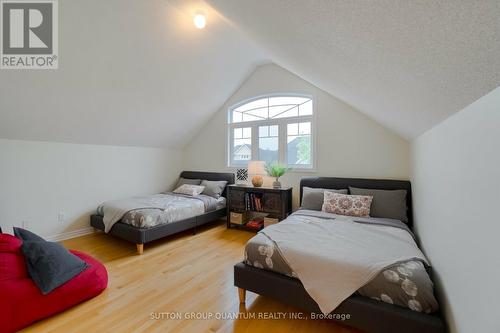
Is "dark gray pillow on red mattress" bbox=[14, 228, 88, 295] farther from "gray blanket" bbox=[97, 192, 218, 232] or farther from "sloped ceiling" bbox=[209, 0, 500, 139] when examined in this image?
"sloped ceiling" bbox=[209, 0, 500, 139]

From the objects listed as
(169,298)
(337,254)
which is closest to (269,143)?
(337,254)

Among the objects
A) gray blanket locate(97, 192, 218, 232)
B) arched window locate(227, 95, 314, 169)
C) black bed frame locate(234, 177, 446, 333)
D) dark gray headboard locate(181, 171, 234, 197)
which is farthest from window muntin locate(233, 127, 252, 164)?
black bed frame locate(234, 177, 446, 333)

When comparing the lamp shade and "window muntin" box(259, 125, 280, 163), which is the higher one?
"window muntin" box(259, 125, 280, 163)

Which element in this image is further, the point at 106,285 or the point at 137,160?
the point at 137,160

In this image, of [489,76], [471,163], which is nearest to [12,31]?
[489,76]

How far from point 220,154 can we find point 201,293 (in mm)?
3114

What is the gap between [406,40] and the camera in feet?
2.52

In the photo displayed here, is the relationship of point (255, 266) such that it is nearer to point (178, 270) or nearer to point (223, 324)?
point (223, 324)

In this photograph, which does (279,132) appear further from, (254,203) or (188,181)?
(188,181)

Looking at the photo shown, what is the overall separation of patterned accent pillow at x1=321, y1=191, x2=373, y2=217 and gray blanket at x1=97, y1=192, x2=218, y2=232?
2.06 meters

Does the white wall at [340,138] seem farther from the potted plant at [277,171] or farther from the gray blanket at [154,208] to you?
the gray blanket at [154,208]

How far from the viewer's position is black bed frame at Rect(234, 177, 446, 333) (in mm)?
1311

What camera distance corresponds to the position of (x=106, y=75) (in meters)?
2.82

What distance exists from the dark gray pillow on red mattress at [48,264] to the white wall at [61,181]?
4.67 ft
